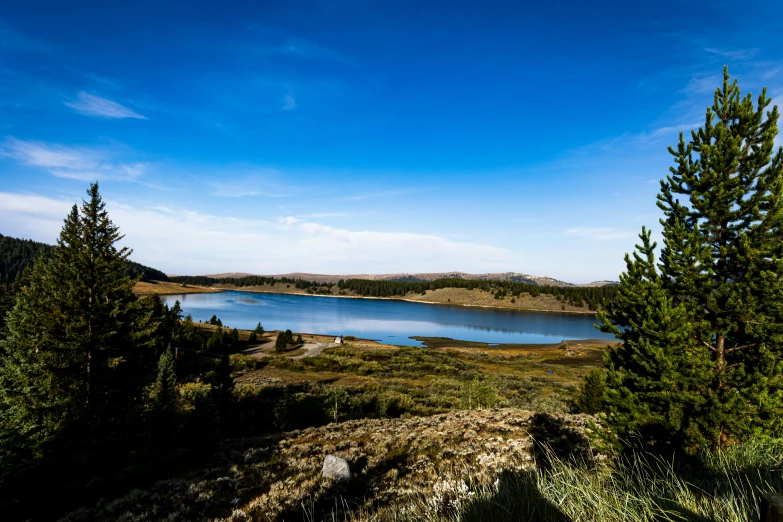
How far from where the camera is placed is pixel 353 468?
13211 mm

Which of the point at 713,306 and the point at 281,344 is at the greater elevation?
the point at 713,306

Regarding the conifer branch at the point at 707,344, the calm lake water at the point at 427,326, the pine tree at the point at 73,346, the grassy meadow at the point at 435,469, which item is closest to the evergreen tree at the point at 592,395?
the grassy meadow at the point at 435,469

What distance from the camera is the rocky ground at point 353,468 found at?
9812 millimetres

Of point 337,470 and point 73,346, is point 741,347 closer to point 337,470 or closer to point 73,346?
point 337,470


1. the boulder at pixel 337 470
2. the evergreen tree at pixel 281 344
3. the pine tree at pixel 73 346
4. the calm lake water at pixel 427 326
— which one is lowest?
the calm lake water at pixel 427 326

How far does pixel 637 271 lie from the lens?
10055 mm

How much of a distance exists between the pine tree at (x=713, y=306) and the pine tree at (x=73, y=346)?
62.0ft

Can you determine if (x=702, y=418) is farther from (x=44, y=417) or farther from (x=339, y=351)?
(x=339, y=351)

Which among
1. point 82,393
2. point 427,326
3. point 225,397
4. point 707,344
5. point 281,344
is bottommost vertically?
point 427,326

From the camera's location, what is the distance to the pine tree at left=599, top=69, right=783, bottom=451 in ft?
27.9

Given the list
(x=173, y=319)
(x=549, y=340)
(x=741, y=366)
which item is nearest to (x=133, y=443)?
(x=741, y=366)

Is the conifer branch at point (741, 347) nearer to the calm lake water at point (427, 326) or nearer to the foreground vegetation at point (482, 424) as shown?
the foreground vegetation at point (482, 424)

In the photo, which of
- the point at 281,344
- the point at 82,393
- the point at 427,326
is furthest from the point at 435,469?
the point at 427,326

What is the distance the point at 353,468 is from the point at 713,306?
1261 cm
